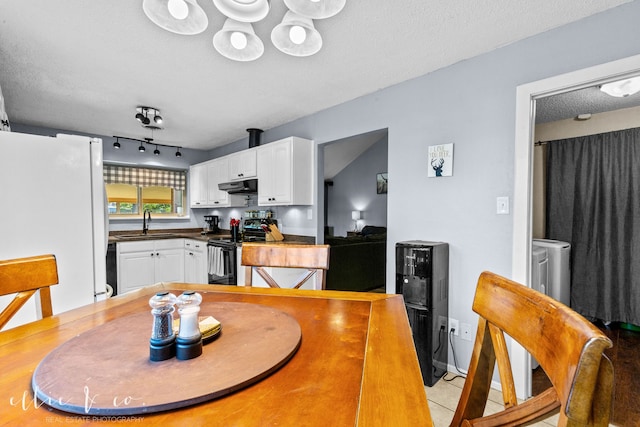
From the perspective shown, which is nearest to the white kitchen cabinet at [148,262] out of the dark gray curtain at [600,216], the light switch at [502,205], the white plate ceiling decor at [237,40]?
the white plate ceiling decor at [237,40]

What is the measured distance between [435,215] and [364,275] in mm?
2085

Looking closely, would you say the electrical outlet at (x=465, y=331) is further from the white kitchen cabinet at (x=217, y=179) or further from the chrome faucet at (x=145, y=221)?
the chrome faucet at (x=145, y=221)

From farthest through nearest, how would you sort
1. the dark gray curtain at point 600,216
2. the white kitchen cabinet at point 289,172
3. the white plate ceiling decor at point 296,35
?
the white kitchen cabinet at point 289,172
the dark gray curtain at point 600,216
the white plate ceiling decor at point 296,35

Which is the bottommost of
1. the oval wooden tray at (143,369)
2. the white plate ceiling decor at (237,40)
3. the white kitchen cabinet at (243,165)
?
the oval wooden tray at (143,369)

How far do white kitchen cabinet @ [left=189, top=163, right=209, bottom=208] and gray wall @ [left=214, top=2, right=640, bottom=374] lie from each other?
333 centimetres

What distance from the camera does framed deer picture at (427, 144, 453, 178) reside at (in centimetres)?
237

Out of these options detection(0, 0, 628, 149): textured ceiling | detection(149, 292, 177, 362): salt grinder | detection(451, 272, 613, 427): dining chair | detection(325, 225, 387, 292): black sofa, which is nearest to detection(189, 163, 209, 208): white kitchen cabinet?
detection(0, 0, 628, 149): textured ceiling

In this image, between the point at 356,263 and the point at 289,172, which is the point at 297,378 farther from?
the point at 356,263

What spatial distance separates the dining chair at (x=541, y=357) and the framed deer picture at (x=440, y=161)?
5.61 ft

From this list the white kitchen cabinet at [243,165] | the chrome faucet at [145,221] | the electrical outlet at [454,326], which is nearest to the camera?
the electrical outlet at [454,326]

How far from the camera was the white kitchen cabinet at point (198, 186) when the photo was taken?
5.12 m

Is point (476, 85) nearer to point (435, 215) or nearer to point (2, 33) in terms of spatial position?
point (435, 215)

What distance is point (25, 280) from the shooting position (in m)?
1.17

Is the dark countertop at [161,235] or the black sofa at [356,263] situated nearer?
the black sofa at [356,263]
